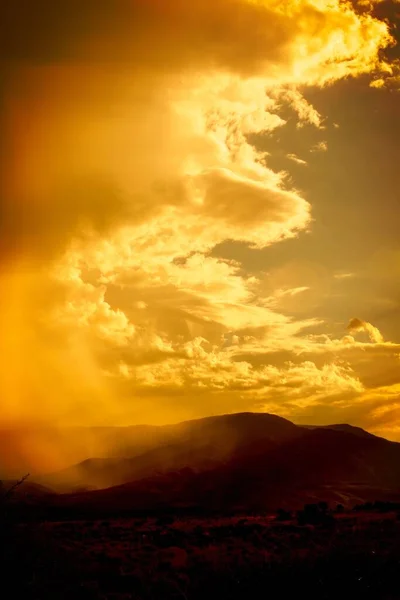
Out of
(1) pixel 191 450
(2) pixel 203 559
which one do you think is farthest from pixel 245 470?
(2) pixel 203 559

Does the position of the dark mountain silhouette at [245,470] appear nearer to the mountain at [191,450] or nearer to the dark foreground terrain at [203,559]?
the mountain at [191,450]

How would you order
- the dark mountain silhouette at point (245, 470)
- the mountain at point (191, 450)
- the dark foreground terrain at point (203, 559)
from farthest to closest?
the mountain at point (191, 450), the dark mountain silhouette at point (245, 470), the dark foreground terrain at point (203, 559)

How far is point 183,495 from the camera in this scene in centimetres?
7925

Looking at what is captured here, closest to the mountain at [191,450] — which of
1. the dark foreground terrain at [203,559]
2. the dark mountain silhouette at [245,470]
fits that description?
the dark mountain silhouette at [245,470]

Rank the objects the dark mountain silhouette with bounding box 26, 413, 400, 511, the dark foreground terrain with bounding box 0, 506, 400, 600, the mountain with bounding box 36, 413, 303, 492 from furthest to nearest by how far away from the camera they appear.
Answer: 1. the mountain with bounding box 36, 413, 303, 492
2. the dark mountain silhouette with bounding box 26, 413, 400, 511
3. the dark foreground terrain with bounding box 0, 506, 400, 600

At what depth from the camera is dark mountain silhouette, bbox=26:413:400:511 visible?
242 ft

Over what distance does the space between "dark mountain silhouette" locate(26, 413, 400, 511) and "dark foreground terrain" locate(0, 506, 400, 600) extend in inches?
1022

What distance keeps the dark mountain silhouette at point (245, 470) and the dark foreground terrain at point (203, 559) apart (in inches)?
1022

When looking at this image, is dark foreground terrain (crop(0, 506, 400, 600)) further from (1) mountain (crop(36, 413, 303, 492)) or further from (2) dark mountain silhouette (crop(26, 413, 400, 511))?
(1) mountain (crop(36, 413, 303, 492))

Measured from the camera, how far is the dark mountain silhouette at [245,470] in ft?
242

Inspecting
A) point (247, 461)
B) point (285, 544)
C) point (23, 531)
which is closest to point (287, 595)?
point (23, 531)

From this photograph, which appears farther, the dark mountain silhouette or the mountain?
the mountain

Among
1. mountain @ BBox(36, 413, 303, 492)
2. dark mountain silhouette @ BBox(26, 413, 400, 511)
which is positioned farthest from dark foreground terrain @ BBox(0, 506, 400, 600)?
mountain @ BBox(36, 413, 303, 492)

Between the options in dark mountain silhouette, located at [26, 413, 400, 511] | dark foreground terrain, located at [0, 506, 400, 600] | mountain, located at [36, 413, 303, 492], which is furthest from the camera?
mountain, located at [36, 413, 303, 492]
